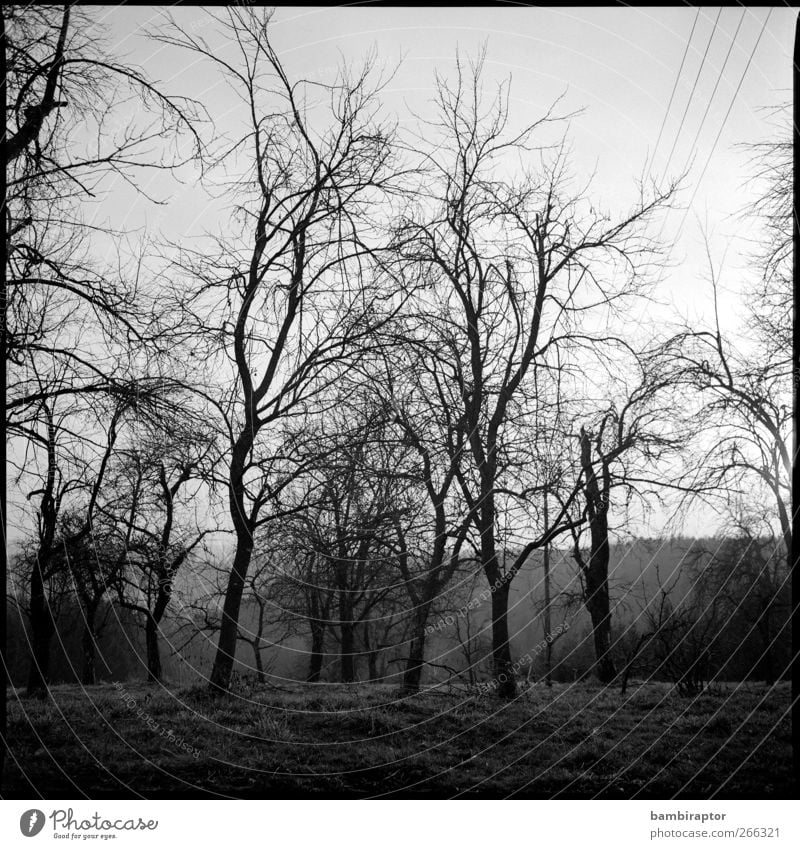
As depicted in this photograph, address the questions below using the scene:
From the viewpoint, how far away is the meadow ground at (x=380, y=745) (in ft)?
8.37

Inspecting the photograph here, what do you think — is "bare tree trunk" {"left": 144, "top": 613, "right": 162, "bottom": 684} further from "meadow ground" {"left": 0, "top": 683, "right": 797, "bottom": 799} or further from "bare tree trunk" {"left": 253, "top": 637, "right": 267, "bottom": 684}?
"bare tree trunk" {"left": 253, "top": 637, "right": 267, "bottom": 684}

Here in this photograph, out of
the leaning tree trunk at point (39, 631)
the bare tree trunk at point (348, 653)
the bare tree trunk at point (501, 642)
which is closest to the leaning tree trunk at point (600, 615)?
the bare tree trunk at point (501, 642)

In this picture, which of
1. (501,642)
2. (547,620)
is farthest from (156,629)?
(547,620)

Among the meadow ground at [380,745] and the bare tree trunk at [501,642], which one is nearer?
the meadow ground at [380,745]

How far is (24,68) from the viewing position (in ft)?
9.33

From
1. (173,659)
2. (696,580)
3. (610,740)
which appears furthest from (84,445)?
(696,580)

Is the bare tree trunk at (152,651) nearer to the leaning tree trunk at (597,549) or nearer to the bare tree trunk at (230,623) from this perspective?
the bare tree trunk at (230,623)

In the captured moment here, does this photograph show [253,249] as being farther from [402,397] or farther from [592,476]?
[592,476]
